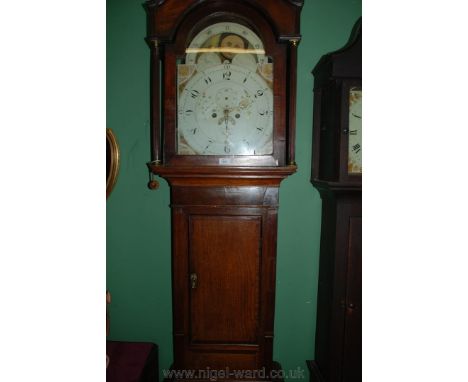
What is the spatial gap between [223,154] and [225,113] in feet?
0.53

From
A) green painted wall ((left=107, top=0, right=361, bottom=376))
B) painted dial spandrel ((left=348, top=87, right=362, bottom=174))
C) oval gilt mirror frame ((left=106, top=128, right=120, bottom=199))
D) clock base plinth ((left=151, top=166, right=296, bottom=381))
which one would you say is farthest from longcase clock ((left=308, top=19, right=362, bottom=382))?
oval gilt mirror frame ((left=106, top=128, right=120, bottom=199))

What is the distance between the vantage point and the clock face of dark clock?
104 cm

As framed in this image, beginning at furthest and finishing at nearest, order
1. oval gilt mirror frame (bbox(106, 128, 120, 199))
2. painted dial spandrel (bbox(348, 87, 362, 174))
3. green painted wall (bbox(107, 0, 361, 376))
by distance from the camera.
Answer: green painted wall (bbox(107, 0, 361, 376))
oval gilt mirror frame (bbox(106, 128, 120, 199))
painted dial spandrel (bbox(348, 87, 362, 174))

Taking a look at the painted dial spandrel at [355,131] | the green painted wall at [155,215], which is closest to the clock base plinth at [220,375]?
the green painted wall at [155,215]

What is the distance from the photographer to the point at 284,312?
1.31 m

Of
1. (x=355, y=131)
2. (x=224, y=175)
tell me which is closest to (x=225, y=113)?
(x=224, y=175)

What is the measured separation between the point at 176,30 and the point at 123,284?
45.8 inches

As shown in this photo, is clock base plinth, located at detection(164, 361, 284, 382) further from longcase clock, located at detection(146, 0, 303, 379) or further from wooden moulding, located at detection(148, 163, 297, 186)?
wooden moulding, located at detection(148, 163, 297, 186)

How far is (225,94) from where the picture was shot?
1.06 meters

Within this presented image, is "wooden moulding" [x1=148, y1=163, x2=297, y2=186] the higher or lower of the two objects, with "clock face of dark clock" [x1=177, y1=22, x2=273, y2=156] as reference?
lower

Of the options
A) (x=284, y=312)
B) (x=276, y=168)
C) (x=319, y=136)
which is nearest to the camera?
(x=276, y=168)

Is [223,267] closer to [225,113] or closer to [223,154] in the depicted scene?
[223,154]

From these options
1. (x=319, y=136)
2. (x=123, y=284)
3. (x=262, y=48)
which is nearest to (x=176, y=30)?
(x=262, y=48)
